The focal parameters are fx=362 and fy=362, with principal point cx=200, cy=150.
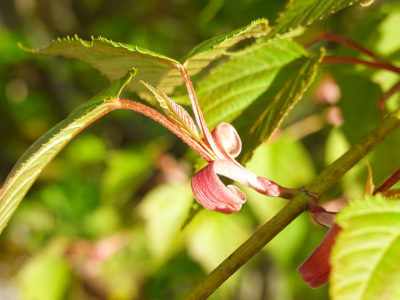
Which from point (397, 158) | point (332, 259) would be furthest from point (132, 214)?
point (332, 259)

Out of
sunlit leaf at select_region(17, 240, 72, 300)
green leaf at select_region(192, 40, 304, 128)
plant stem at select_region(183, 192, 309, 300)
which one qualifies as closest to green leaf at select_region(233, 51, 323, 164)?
green leaf at select_region(192, 40, 304, 128)

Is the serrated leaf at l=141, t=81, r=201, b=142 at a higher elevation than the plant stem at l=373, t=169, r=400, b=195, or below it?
higher

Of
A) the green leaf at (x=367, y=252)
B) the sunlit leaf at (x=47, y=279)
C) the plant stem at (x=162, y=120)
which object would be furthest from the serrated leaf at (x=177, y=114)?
the sunlit leaf at (x=47, y=279)

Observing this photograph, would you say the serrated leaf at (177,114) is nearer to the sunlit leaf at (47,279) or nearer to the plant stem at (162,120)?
the plant stem at (162,120)

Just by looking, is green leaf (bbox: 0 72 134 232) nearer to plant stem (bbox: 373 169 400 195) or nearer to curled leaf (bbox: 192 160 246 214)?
curled leaf (bbox: 192 160 246 214)

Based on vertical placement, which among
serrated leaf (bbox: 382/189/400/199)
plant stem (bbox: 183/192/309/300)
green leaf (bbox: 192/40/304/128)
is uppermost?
green leaf (bbox: 192/40/304/128)

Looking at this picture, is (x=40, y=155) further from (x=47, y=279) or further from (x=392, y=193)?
(x=47, y=279)

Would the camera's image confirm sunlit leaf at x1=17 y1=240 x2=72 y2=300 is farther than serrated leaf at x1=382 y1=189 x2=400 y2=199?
→ Yes
